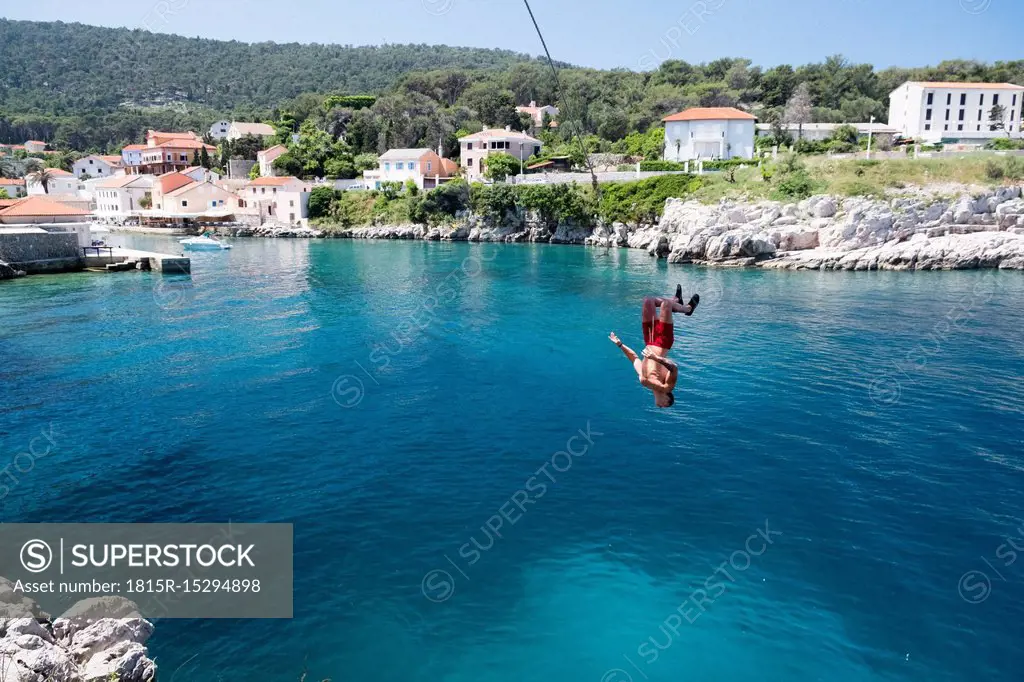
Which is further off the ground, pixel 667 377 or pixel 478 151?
pixel 478 151

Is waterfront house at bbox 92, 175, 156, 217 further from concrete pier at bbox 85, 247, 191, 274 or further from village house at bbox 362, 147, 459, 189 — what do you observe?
concrete pier at bbox 85, 247, 191, 274

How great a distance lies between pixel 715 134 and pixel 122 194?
78.4m

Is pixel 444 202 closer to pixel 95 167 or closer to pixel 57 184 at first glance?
pixel 57 184

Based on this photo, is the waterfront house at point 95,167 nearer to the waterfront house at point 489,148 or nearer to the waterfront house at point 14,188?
the waterfront house at point 14,188

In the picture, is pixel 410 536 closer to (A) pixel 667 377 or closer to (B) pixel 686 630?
(B) pixel 686 630

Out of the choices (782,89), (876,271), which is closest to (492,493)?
(876,271)

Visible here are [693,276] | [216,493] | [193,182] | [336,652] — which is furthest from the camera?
[193,182]

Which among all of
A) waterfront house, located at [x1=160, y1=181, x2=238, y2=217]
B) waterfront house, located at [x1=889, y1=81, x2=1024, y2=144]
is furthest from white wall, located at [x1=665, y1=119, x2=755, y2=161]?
waterfront house, located at [x1=160, y1=181, x2=238, y2=217]

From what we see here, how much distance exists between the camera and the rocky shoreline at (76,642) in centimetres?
837

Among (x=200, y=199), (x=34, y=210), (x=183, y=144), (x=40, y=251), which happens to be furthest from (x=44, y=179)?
(x=40, y=251)

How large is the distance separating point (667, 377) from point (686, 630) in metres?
4.66

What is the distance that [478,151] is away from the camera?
83.9m

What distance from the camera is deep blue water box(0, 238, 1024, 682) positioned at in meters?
10.8

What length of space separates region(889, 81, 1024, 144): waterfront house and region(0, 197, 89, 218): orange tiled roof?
83.7m
